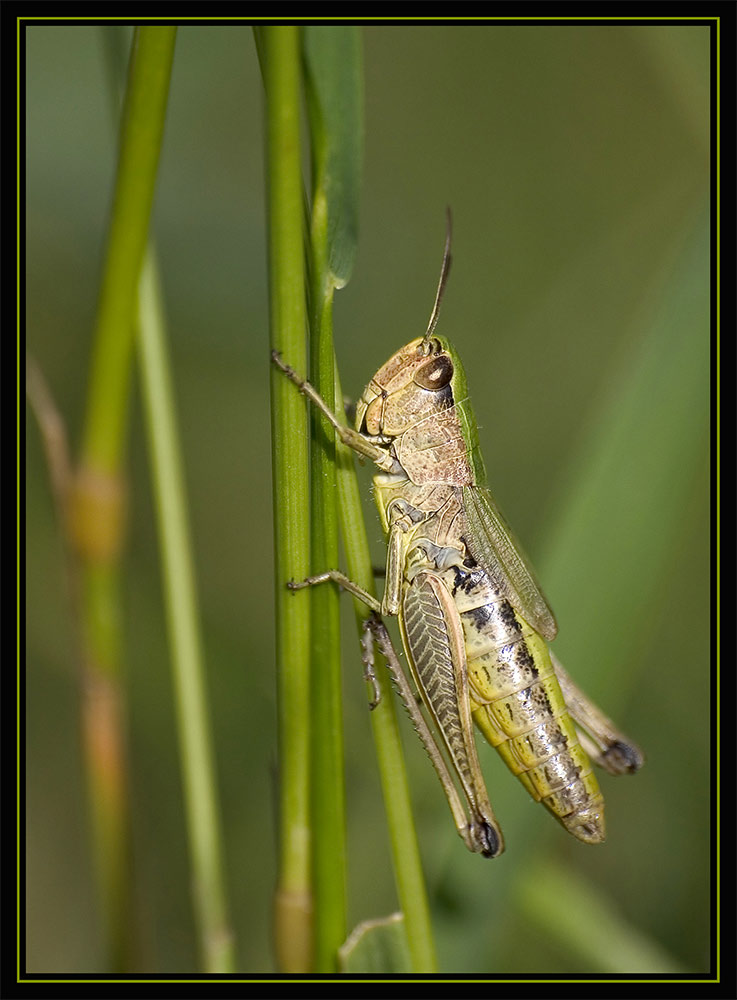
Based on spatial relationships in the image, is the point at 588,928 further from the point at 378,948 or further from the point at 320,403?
the point at 320,403

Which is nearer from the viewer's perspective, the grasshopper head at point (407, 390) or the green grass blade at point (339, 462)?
the green grass blade at point (339, 462)

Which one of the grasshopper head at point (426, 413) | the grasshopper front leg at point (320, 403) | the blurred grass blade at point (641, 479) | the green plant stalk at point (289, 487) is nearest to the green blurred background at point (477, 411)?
the blurred grass blade at point (641, 479)

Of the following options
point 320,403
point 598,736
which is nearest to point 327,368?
point 320,403

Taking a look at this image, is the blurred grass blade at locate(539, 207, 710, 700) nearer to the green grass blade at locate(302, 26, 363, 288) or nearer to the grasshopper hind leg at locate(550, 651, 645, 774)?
the grasshopper hind leg at locate(550, 651, 645, 774)

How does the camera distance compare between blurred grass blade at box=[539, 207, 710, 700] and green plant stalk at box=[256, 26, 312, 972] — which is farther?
blurred grass blade at box=[539, 207, 710, 700]

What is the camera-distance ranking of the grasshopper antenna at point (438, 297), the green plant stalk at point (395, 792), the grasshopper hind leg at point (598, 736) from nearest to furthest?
1. the green plant stalk at point (395, 792)
2. the grasshopper antenna at point (438, 297)
3. the grasshopper hind leg at point (598, 736)

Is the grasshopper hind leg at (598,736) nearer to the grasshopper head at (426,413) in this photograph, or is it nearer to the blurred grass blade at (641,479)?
the blurred grass blade at (641,479)

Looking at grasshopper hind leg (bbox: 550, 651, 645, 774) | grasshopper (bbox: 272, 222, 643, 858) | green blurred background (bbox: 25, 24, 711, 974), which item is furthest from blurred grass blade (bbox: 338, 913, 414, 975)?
grasshopper hind leg (bbox: 550, 651, 645, 774)
